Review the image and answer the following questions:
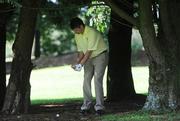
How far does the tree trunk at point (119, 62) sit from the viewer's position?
13.8 m

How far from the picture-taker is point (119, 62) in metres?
13.9

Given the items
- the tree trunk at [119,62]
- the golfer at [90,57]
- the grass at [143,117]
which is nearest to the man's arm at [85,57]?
the golfer at [90,57]

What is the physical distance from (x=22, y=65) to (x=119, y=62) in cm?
381

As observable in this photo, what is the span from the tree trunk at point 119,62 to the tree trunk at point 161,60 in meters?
4.09

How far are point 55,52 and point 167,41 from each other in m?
40.0

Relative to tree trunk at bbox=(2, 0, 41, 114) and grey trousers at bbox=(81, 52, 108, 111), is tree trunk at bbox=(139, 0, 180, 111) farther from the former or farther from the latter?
tree trunk at bbox=(2, 0, 41, 114)

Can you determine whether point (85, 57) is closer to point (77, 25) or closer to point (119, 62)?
point (77, 25)

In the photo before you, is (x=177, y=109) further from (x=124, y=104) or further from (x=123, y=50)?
(x=123, y=50)

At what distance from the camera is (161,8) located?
9648mm

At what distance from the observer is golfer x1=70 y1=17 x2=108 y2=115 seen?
1007 centimetres

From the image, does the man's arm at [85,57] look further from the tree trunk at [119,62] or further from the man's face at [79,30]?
the tree trunk at [119,62]

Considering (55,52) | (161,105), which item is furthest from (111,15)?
(55,52)

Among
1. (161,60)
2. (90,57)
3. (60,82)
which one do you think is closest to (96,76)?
(90,57)

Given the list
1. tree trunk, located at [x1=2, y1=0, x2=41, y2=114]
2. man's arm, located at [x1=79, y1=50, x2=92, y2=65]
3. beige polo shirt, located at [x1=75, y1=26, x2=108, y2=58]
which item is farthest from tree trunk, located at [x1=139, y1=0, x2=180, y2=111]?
tree trunk, located at [x1=2, y1=0, x2=41, y2=114]
